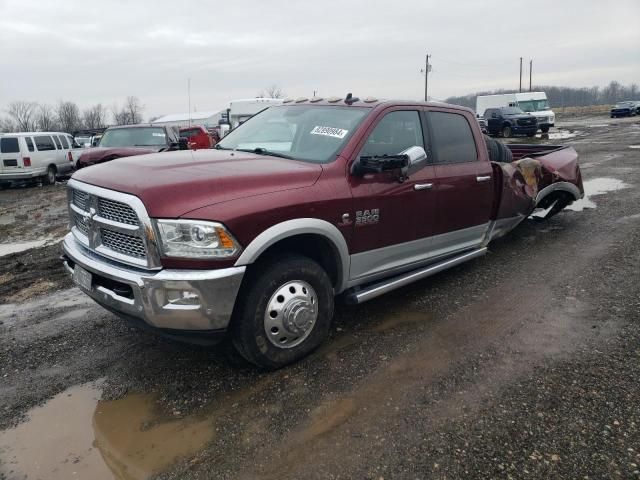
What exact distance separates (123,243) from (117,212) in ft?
0.66

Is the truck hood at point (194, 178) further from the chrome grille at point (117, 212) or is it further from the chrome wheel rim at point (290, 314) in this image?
the chrome wheel rim at point (290, 314)

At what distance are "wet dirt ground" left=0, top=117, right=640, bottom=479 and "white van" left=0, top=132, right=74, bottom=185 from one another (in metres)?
13.3

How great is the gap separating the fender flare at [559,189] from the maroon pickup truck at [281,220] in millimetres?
1759

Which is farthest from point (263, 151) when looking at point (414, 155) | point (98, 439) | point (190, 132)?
point (190, 132)

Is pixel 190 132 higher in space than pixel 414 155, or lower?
higher

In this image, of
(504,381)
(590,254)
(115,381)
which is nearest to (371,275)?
(504,381)

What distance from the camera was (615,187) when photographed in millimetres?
10234

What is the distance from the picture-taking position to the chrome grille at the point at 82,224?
3.57 metres

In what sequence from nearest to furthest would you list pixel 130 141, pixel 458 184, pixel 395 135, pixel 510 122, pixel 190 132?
pixel 395 135
pixel 458 184
pixel 130 141
pixel 190 132
pixel 510 122

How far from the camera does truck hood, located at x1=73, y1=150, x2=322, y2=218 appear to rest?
9.79 ft

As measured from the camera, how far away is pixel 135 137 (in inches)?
508

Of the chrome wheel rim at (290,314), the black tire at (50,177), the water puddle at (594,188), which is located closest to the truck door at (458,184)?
the chrome wheel rim at (290,314)

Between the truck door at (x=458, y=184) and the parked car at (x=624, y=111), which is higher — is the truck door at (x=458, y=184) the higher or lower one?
the lower one

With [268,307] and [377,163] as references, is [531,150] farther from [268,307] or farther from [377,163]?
[268,307]
